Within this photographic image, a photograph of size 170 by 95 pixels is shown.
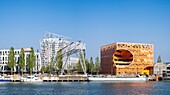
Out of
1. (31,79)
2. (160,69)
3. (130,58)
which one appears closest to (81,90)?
(31,79)

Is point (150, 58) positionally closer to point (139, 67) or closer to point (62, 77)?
point (139, 67)

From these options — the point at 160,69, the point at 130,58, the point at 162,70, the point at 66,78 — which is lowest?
the point at 66,78

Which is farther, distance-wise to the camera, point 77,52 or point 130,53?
point 130,53

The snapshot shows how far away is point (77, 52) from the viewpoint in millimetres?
136500

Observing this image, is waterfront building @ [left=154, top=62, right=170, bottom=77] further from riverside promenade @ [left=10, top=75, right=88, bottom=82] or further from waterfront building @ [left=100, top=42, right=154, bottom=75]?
riverside promenade @ [left=10, top=75, right=88, bottom=82]

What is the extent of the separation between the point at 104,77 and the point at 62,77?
20589 mm

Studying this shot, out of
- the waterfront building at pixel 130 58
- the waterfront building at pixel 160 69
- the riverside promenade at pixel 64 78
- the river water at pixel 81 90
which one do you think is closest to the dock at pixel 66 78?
the riverside promenade at pixel 64 78

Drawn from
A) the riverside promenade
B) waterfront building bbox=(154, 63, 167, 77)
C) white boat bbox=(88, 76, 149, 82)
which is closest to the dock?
the riverside promenade

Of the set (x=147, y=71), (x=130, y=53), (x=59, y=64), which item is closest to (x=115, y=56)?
(x=130, y=53)

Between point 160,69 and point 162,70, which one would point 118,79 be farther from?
point 162,70

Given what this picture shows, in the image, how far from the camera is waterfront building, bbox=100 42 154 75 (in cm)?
16525

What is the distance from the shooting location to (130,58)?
6747 inches

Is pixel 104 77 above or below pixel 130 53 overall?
below

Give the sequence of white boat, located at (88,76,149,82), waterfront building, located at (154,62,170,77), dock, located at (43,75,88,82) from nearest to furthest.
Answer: dock, located at (43,75,88,82), white boat, located at (88,76,149,82), waterfront building, located at (154,62,170,77)
